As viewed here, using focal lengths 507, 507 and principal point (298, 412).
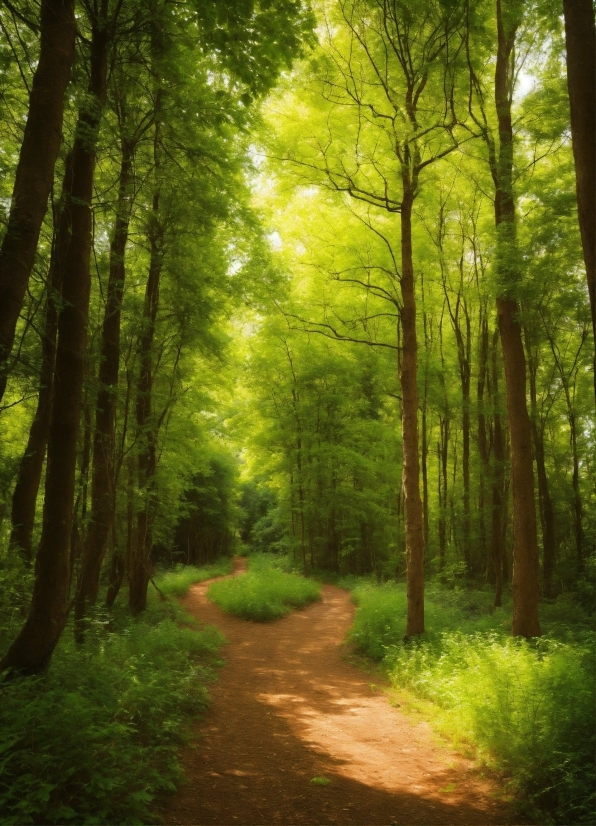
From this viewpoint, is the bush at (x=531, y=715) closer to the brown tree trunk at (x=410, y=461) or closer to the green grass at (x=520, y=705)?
the green grass at (x=520, y=705)

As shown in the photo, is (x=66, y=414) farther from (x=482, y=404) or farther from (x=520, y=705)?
(x=482, y=404)

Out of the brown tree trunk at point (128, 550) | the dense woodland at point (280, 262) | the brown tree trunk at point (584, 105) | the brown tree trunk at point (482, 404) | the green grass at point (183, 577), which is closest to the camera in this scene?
the brown tree trunk at point (584, 105)

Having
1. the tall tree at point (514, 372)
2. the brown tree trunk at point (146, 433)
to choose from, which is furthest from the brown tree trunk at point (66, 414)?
the tall tree at point (514, 372)

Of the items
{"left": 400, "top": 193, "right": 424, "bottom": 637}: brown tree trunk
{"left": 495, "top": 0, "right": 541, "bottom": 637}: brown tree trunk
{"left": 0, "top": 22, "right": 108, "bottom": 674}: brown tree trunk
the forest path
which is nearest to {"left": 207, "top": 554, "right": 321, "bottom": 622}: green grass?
the forest path

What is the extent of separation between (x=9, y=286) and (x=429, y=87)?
30.9 ft

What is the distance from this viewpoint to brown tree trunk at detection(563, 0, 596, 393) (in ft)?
11.7

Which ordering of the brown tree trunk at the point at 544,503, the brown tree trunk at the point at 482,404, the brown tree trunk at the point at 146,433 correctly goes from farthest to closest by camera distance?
the brown tree trunk at the point at 482,404 → the brown tree trunk at the point at 544,503 → the brown tree trunk at the point at 146,433

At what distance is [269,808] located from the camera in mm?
4246

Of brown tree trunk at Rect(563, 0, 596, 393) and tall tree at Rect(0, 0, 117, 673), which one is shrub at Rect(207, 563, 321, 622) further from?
brown tree trunk at Rect(563, 0, 596, 393)

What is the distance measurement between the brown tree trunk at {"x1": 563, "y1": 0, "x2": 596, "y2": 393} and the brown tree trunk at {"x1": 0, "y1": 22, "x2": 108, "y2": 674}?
4.27 metres

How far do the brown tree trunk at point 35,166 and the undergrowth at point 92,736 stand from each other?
257 cm

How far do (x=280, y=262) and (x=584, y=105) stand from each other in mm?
10562

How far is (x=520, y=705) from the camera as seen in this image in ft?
16.5

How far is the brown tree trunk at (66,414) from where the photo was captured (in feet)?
16.9
